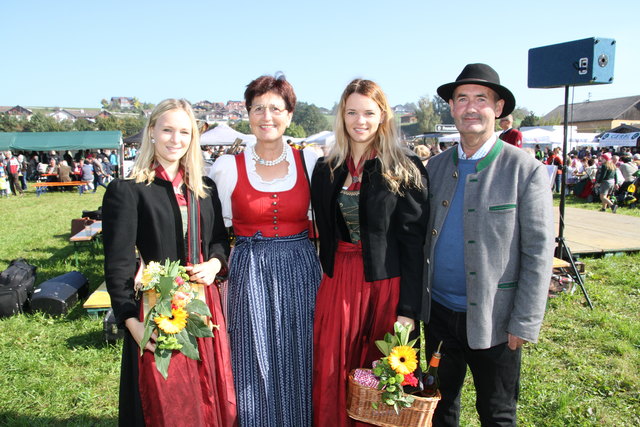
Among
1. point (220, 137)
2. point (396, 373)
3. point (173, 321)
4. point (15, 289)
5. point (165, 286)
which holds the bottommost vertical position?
point (15, 289)

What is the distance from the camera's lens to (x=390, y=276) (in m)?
1.95

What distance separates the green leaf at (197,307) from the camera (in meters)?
1.74

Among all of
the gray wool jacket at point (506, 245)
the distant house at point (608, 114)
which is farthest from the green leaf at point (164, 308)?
the distant house at point (608, 114)

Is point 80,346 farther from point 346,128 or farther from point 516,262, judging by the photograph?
point 516,262

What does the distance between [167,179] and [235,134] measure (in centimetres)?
1367

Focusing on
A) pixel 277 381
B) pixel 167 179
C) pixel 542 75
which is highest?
pixel 542 75

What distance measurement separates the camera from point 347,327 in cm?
197

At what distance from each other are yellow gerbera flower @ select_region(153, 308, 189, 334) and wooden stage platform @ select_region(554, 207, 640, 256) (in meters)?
5.92

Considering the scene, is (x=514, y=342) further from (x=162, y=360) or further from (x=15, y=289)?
(x=15, y=289)

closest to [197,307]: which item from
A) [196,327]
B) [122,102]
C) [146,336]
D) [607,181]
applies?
[196,327]

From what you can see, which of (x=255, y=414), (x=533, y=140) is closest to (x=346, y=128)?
(x=255, y=414)

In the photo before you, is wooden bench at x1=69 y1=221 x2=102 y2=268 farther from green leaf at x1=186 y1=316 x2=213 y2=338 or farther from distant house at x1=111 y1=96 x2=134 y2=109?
distant house at x1=111 y1=96 x2=134 y2=109

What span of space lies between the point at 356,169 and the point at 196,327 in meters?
0.96

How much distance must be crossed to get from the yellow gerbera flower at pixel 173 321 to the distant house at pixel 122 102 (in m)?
192
